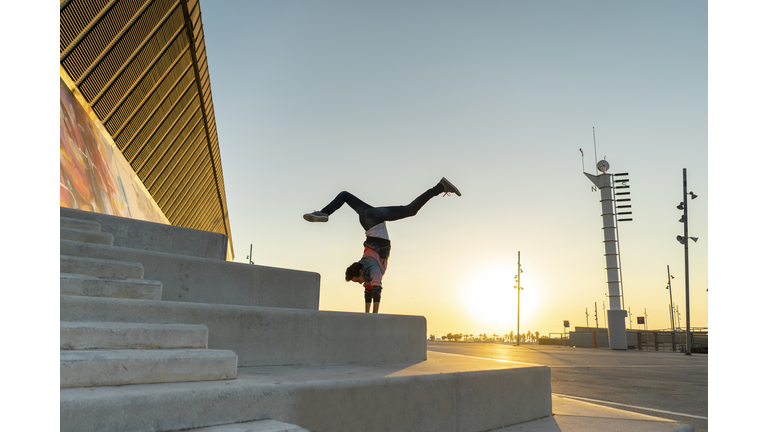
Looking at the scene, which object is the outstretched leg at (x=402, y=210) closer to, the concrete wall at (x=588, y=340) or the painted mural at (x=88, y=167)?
the painted mural at (x=88, y=167)

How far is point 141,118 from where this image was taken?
1072 cm

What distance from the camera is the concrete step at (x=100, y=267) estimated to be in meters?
3.15

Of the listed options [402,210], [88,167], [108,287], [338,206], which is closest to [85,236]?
[108,287]

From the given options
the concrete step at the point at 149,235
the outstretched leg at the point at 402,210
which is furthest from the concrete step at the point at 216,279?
the outstretched leg at the point at 402,210

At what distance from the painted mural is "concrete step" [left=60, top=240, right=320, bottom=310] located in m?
3.92

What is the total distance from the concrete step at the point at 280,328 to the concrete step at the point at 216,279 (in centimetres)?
63

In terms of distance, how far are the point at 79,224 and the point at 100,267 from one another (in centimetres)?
109

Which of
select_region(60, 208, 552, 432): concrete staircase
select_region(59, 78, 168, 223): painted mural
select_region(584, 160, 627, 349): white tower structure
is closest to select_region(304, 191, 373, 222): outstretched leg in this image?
select_region(60, 208, 552, 432): concrete staircase

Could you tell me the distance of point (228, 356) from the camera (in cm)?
252

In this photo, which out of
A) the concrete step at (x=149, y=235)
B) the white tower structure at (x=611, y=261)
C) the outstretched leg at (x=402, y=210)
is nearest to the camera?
the concrete step at (x=149, y=235)

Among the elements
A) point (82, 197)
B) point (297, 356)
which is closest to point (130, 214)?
point (82, 197)

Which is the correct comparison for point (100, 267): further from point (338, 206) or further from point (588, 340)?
point (588, 340)

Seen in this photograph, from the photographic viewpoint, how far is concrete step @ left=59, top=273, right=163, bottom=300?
2.90m

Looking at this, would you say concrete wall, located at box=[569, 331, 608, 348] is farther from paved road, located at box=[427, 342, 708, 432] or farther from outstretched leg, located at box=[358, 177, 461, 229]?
outstretched leg, located at box=[358, 177, 461, 229]
